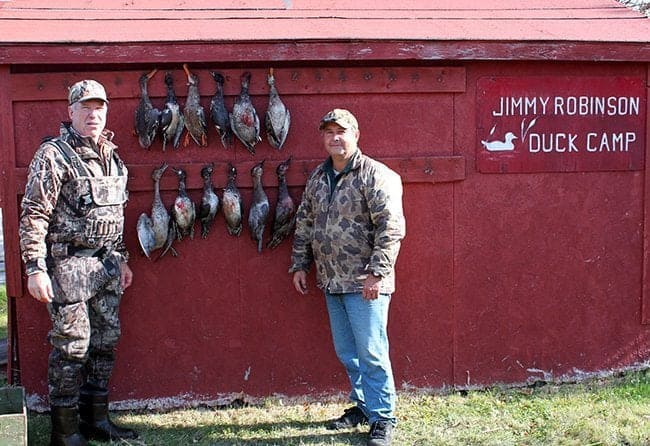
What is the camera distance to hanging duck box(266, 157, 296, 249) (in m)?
4.91

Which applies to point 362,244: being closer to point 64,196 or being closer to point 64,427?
point 64,196

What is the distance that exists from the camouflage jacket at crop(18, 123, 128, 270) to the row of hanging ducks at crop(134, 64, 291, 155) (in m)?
0.43

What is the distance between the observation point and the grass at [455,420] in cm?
459

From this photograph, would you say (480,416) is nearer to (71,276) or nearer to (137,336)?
(137,336)

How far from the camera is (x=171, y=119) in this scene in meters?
4.79

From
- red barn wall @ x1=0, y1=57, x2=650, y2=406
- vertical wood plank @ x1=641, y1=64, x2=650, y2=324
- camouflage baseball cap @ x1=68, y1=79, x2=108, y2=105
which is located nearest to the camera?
camouflage baseball cap @ x1=68, y1=79, x2=108, y2=105

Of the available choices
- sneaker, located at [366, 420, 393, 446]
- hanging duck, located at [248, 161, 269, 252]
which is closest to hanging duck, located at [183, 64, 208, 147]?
hanging duck, located at [248, 161, 269, 252]

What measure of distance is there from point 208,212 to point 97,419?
57.6 inches

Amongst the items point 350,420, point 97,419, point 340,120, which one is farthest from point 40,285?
point 350,420

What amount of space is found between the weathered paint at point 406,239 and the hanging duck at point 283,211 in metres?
0.08

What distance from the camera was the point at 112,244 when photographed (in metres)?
4.42

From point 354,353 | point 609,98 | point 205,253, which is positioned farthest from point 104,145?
point 609,98

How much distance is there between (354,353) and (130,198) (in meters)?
1.80

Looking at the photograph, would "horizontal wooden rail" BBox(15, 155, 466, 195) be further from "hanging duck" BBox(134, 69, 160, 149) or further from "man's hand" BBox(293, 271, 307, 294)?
"man's hand" BBox(293, 271, 307, 294)
